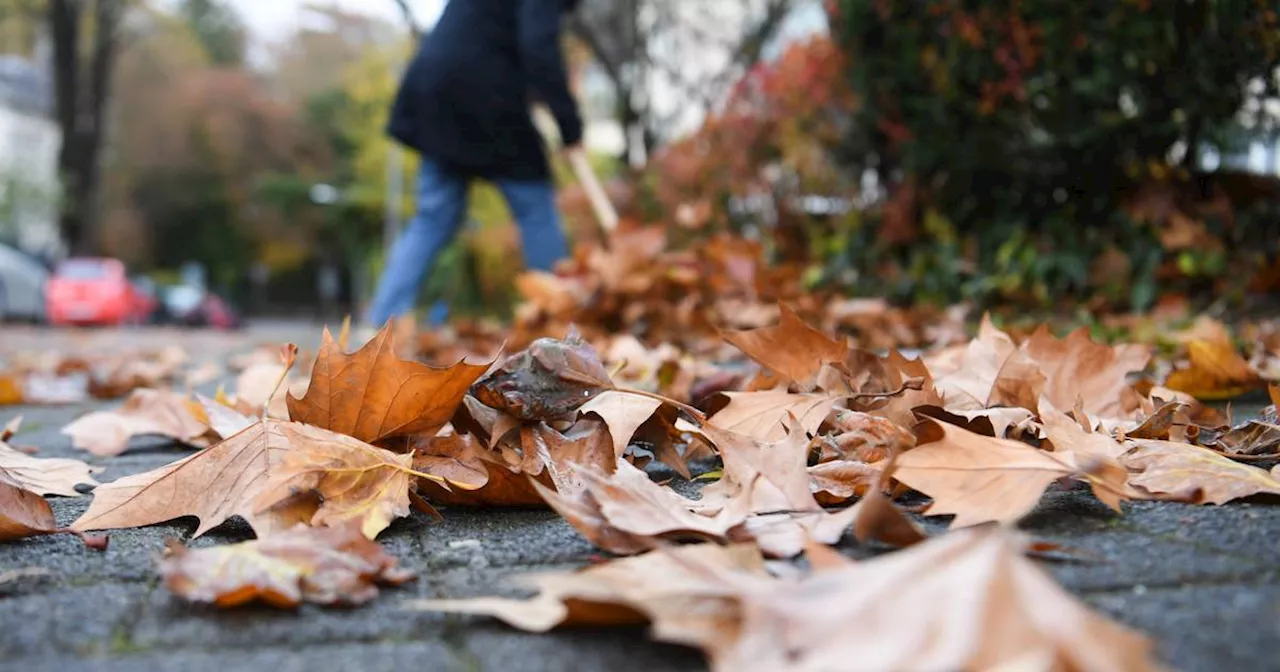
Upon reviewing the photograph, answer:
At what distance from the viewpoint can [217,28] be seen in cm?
5366

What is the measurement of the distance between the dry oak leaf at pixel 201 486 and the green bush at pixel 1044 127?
3286 mm

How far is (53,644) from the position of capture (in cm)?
85

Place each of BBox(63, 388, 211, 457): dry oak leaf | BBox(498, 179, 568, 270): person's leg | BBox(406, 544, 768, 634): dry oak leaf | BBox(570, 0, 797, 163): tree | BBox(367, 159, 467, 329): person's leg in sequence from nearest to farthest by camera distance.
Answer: BBox(406, 544, 768, 634): dry oak leaf, BBox(63, 388, 211, 457): dry oak leaf, BBox(367, 159, 467, 329): person's leg, BBox(498, 179, 568, 270): person's leg, BBox(570, 0, 797, 163): tree

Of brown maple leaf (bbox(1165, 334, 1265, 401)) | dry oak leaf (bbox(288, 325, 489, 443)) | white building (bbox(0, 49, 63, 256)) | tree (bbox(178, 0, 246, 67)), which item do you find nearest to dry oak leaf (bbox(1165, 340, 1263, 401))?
brown maple leaf (bbox(1165, 334, 1265, 401))

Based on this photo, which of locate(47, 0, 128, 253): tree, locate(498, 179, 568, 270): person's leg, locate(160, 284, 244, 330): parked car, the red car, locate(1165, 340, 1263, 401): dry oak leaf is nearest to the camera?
locate(1165, 340, 1263, 401): dry oak leaf

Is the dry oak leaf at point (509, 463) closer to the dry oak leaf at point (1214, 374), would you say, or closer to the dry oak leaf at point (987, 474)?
the dry oak leaf at point (987, 474)

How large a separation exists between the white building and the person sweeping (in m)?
21.1

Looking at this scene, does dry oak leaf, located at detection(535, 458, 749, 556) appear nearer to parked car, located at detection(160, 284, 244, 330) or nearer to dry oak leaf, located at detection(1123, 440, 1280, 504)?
dry oak leaf, located at detection(1123, 440, 1280, 504)

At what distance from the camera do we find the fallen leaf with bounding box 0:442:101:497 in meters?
1.42

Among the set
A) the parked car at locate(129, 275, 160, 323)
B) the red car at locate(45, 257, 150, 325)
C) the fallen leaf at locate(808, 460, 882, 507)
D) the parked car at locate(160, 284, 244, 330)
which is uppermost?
the fallen leaf at locate(808, 460, 882, 507)

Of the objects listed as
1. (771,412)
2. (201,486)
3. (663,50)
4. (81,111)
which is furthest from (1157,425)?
(81,111)

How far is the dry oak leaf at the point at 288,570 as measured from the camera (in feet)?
3.04

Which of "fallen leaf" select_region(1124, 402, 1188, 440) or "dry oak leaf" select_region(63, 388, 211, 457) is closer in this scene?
"fallen leaf" select_region(1124, 402, 1188, 440)

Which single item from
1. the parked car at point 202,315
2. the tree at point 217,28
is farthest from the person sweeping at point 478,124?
the tree at point 217,28
